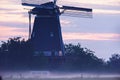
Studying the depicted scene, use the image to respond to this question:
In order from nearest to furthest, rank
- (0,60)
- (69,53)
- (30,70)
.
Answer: (30,70), (0,60), (69,53)

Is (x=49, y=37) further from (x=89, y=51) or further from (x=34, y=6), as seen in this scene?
(x=89, y=51)

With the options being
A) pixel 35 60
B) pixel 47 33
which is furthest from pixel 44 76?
pixel 47 33

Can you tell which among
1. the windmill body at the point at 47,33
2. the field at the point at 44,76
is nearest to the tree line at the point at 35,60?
the windmill body at the point at 47,33

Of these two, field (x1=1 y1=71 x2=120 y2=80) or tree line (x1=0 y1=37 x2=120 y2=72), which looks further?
tree line (x1=0 y1=37 x2=120 y2=72)

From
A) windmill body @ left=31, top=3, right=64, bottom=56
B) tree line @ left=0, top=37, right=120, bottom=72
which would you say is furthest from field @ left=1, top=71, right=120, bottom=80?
windmill body @ left=31, top=3, right=64, bottom=56

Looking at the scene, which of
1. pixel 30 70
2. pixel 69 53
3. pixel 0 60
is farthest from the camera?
pixel 69 53

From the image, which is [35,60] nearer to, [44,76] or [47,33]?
[47,33]

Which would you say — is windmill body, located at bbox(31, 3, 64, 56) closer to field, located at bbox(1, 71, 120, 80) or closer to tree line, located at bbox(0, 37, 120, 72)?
tree line, located at bbox(0, 37, 120, 72)

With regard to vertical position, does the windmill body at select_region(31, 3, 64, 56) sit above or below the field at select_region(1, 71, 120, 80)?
→ above

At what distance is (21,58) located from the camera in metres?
67.0

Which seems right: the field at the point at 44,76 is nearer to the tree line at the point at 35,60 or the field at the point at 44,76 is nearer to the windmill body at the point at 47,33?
the tree line at the point at 35,60

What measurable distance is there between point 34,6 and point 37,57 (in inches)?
224

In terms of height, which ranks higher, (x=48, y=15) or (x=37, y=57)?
(x=48, y=15)

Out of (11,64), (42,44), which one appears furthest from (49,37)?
(11,64)
